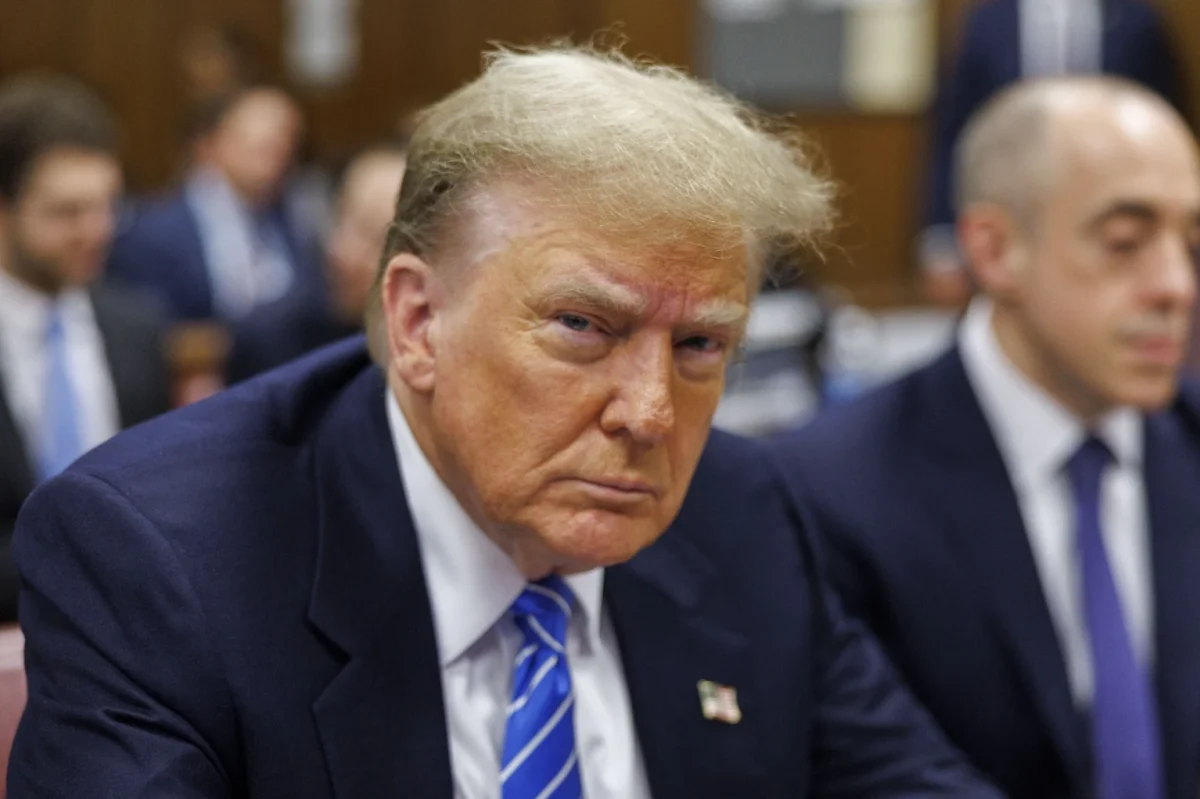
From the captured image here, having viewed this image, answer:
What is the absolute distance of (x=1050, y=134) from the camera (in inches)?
96.2

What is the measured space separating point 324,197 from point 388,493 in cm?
588

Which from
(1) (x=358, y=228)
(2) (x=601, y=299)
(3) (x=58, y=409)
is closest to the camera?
(2) (x=601, y=299)

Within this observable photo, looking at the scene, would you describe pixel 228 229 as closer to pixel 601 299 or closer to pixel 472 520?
pixel 472 520

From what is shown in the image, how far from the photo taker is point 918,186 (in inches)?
299

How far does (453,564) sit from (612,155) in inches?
18.2

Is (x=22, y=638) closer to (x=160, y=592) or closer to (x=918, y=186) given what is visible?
(x=160, y=592)

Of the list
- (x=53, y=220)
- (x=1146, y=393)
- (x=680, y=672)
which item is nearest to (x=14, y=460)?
(x=53, y=220)

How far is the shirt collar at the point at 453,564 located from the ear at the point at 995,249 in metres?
1.17

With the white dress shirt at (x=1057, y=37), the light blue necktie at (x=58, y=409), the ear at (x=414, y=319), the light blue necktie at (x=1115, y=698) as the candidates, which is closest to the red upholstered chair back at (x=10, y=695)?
the ear at (x=414, y=319)

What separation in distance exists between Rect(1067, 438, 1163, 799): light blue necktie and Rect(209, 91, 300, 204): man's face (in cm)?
535

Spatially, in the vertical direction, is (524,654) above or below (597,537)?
below

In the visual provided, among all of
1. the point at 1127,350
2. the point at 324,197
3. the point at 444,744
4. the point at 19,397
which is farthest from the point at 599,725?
the point at 324,197

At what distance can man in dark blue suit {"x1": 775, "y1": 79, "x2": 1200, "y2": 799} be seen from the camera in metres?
2.22

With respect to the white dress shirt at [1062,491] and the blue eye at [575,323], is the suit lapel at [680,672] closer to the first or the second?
the blue eye at [575,323]
